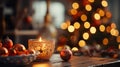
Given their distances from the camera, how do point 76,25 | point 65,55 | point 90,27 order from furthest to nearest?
point 76,25
point 90,27
point 65,55

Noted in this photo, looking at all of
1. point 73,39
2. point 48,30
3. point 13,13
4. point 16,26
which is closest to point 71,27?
point 73,39

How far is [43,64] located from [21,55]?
0.47 feet

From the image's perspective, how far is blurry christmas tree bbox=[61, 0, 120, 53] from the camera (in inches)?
169

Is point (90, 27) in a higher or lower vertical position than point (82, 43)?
higher

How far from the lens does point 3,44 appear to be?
1.96 meters

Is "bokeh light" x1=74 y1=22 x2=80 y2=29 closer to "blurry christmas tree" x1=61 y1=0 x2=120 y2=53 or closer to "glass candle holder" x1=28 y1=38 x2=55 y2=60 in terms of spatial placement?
"blurry christmas tree" x1=61 y1=0 x2=120 y2=53

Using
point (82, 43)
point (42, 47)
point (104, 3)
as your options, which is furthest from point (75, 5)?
point (42, 47)

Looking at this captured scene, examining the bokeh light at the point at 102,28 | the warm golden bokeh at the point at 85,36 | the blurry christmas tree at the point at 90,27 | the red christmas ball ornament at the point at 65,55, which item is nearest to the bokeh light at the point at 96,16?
the blurry christmas tree at the point at 90,27

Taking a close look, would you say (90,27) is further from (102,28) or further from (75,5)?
(75,5)

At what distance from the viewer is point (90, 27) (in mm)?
4266

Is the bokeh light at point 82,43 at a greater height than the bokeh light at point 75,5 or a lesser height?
lesser

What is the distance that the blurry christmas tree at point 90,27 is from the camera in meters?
4.30

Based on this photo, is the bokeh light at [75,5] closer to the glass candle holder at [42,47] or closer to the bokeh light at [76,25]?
the bokeh light at [76,25]

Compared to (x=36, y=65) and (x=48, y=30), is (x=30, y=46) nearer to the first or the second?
(x=36, y=65)
